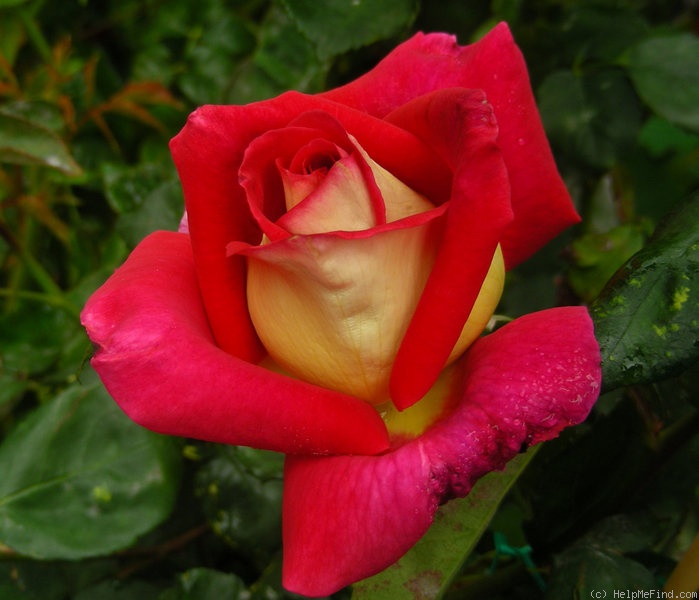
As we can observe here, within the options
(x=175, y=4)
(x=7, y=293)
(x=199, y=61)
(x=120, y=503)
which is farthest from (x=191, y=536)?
(x=175, y=4)

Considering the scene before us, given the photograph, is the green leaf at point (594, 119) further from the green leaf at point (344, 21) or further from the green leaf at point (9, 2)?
the green leaf at point (9, 2)

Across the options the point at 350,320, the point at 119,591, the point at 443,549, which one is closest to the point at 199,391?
the point at 350,320

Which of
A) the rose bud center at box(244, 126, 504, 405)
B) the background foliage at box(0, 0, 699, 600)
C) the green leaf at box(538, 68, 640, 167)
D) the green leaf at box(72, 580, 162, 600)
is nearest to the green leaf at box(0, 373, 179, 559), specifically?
the background foliage at box(0, 0, 699, 600)

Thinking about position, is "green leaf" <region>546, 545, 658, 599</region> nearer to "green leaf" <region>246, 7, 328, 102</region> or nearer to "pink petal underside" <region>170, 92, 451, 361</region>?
"pink petal underside" <region>170, 92, 451, 361</region>

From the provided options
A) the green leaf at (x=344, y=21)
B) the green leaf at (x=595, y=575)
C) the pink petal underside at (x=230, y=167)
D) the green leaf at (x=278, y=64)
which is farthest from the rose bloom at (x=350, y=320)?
the green leaf at (x=278, y=64)

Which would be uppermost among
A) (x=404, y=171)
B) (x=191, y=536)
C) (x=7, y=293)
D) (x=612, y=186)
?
(x=404, y=171)

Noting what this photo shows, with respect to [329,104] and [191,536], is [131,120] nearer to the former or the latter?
[191,536]

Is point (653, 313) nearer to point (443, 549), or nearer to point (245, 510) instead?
point (443, 549)
